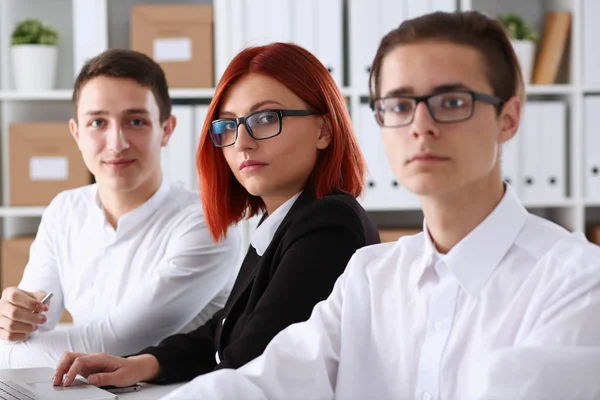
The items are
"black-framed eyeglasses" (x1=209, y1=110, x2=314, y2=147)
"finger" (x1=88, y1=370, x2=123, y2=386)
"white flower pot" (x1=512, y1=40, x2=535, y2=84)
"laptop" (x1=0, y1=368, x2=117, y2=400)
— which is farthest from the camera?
"white flower pot" (x1=512, y1=40, x2=535, y2=84)

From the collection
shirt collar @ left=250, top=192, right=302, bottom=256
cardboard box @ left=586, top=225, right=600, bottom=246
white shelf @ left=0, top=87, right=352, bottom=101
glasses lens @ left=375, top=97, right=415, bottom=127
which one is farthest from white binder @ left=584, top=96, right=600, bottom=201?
glasses lens @ left=375, top=97, right=415, bottom=127

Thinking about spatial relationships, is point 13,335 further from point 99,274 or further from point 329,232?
point 329,232

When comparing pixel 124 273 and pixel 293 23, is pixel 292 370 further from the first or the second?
pixel 293 23

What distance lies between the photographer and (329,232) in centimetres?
136

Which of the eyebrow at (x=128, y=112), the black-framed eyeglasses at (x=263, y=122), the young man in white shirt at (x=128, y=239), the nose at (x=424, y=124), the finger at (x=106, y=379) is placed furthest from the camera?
the eyebrow at (x=128, y=112)

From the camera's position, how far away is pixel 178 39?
3.01 metres

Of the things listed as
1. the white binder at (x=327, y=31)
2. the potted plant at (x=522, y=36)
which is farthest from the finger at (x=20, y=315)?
the potted plant at (x=522, y=36)

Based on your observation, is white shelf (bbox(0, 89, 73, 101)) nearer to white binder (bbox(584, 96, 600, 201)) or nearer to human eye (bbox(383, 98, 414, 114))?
white binder (bbox(584, 96, 600, 201))

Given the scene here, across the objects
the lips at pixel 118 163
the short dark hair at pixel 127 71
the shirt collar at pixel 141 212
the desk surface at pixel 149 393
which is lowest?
the desk surface at pixel 149 393

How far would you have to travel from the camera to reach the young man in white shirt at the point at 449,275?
0.95 metres

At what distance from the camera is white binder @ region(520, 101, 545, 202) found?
305cm

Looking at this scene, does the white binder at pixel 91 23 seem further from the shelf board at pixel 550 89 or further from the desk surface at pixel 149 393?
the desk surface at pixel 149 393

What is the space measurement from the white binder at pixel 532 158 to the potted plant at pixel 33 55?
1767 mm

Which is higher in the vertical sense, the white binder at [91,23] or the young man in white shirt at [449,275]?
the white binder at [91,23]
